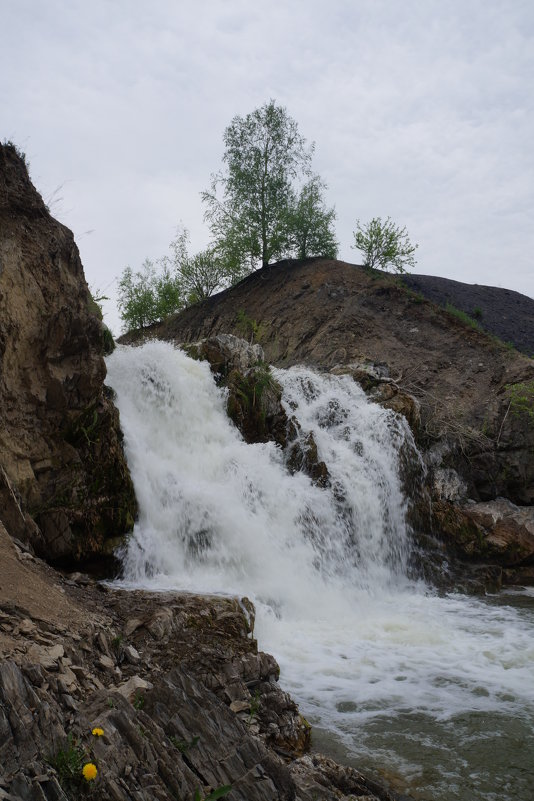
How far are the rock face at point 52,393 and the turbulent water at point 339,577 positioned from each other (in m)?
0.67

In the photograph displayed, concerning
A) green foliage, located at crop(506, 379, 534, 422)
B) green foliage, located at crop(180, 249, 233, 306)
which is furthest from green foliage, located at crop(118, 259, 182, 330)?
green foliage, located at crop(506, 379, 534, 422)

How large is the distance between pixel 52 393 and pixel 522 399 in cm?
1063

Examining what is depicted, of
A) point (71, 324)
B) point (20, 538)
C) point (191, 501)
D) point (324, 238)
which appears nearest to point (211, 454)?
point (191, 501)

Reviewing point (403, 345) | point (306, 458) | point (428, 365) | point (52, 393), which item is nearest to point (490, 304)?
point (403, 345)

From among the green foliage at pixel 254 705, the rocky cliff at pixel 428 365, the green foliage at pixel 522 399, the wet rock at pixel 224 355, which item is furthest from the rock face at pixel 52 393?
the green foliage at pixel 522 399

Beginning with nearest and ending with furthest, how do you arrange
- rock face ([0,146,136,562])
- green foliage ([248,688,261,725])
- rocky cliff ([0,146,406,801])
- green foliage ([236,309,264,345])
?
rocky cliff ([0,146,406,801]) < green foliage ([248,688,261,725]) < rock face ([0,146,136,562]) < green foliage ([236,309,264,345])

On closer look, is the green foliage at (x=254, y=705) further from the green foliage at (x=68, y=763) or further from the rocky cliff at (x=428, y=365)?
the rocky cliff at (x=428, y=365)

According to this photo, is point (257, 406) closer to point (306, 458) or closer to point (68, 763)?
point (306, 458)

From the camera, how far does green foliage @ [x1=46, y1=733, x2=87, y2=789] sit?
273 centimetres

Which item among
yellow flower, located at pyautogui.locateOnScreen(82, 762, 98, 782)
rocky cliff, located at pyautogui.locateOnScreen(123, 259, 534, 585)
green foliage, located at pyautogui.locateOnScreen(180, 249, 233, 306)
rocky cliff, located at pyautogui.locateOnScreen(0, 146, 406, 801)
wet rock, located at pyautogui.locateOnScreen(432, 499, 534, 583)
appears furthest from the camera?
green foliage, located at pyautogui.locateOnScreen(180, 249, 233, 306)

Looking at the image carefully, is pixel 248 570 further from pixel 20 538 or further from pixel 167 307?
pixel 167 307

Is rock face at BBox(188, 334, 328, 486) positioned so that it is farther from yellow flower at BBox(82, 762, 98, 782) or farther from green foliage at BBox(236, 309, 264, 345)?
green foliage at BBox(236, 309, 264, 345)

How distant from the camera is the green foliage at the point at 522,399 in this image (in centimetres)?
1366

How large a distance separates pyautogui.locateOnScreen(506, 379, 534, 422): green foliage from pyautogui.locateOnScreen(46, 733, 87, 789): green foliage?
12.6 m
